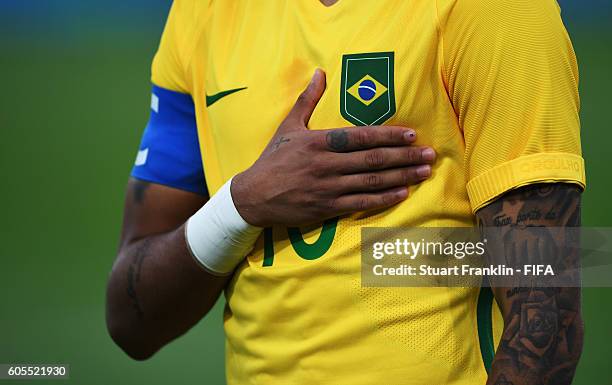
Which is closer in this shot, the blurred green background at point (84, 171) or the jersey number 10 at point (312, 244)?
the jersey number 10 at point (312, 244)

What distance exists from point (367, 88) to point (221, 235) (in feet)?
1.00

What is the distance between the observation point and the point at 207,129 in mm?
1368

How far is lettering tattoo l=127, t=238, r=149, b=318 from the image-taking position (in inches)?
58.7

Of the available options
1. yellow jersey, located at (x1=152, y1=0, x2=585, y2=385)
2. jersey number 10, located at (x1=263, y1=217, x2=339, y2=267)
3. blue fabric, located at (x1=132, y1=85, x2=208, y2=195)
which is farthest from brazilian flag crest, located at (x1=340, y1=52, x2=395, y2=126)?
blue fabric, located at (x1=132, y1=85, x2=208, y2=195)

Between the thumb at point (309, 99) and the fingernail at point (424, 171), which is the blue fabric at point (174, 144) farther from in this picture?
the fingernail at point (424, 171)

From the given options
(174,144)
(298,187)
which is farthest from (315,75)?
(174,144)

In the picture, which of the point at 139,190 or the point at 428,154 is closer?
the point at 428,154

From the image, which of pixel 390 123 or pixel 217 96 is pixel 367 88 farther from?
pixel 217 96

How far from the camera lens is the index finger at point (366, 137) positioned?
3.68ft

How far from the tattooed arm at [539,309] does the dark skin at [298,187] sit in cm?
13

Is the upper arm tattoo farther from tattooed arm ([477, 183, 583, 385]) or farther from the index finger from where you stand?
tattooed arm ([477, 183, 583, 385])

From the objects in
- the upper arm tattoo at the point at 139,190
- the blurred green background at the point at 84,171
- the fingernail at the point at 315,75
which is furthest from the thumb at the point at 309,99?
the blurred green background at the point at 84,171

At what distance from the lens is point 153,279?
4.79 ft

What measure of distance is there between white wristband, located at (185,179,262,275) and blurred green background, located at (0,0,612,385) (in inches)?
76.4
